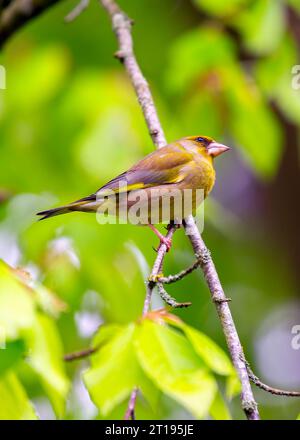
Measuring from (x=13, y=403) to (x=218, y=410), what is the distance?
64 centimetres

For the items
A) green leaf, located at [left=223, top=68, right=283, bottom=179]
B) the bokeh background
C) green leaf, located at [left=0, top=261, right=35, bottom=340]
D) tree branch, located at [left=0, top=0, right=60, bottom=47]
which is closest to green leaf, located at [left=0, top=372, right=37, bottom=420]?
green leaf, located at [left=0, top=261, right=35, bottom=340]

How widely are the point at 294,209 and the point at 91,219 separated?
12.3ft

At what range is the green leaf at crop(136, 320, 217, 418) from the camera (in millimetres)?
1916

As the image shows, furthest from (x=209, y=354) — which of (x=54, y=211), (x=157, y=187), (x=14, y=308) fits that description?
(x=157, y=187)

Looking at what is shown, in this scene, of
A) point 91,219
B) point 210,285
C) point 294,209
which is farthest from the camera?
point 294,209

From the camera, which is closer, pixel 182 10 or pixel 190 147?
pixel 190 147

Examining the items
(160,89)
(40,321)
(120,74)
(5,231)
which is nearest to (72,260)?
(5,231)

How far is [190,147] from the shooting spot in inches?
169

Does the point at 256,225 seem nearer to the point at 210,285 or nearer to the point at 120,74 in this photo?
the point at 120,74

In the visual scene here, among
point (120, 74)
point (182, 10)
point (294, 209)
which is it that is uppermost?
point (182, 10)

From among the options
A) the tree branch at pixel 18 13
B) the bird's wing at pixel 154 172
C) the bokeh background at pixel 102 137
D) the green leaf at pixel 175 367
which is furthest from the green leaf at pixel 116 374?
the tree branch at pixel 18 13

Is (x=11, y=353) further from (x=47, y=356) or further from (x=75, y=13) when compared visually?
(x=75, y=13)

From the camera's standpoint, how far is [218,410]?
2.16 metres

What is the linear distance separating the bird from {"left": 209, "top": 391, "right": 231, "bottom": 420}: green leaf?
1331 mm
